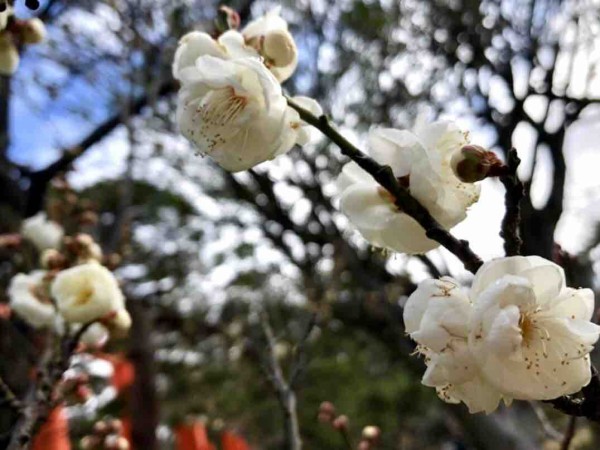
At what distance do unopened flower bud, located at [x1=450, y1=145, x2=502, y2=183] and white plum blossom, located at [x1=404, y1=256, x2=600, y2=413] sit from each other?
3.2 inches

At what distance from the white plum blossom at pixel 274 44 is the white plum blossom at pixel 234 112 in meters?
0.10

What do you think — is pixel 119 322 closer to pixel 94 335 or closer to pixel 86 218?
pixel 94 335

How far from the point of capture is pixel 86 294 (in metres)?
1.23

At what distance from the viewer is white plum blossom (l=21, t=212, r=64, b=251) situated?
6.98 feet

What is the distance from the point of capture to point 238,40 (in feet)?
2.34

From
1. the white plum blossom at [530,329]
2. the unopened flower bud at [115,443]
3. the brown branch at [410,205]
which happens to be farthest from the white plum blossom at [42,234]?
the white plum blossom at [530,329]

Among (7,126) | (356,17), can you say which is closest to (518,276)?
(356,17)

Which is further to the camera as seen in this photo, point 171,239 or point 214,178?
point 171,239

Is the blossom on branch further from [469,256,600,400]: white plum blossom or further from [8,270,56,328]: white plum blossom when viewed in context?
[469,256,600,400]: white plum blossom

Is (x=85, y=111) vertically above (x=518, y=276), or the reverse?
(x=518, y=276)

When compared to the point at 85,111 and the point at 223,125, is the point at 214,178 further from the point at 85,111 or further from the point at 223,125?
the point at 223,125

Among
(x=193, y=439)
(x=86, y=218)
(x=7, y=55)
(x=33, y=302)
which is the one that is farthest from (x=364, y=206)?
(x=193, y=439)

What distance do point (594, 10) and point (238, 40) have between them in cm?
256

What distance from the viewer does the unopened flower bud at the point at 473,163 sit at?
57 cm
